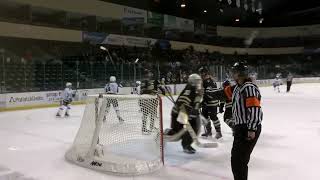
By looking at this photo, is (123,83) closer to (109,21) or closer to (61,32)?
(61,32)

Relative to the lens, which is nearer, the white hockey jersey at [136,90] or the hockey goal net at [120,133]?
the hockey goal net at [120,133]

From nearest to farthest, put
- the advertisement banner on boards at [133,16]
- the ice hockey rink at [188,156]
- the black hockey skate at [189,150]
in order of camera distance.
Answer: the ice hockey rink at [188,156] → the black hockey skate at [189,150] → the advertisement banner on boards at [133,16]

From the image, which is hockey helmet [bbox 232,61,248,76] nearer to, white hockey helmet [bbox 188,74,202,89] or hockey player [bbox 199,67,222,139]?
white hockey helmet [bbox 188,74,202,89]

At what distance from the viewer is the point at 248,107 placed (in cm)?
319

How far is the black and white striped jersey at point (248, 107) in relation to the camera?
3.17 meters

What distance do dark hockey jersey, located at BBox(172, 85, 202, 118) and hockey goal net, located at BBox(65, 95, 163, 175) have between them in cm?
27

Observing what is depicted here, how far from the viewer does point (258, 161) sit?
490 centimetres

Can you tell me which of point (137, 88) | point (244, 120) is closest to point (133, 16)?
point (137, 88)

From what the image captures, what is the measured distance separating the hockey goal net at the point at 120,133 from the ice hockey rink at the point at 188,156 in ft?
0.77

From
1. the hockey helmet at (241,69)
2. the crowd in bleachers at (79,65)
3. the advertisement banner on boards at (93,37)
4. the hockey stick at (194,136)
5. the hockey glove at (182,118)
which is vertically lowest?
the hockey stick at (194,136)

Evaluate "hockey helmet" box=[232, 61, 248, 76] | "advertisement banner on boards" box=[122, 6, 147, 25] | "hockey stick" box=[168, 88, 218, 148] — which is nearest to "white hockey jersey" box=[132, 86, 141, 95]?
"advertisement banner on boards" box=[122, 6, 147, 25]

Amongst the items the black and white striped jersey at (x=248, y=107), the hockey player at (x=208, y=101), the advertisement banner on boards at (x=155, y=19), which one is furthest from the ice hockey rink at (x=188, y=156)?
the advertisement banner on boards at (x=155, y=19)

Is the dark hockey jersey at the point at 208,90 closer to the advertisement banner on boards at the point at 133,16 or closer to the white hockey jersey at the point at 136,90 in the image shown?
the white hockey jersey at the point at 136,90

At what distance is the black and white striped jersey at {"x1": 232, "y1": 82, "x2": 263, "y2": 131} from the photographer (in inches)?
125
